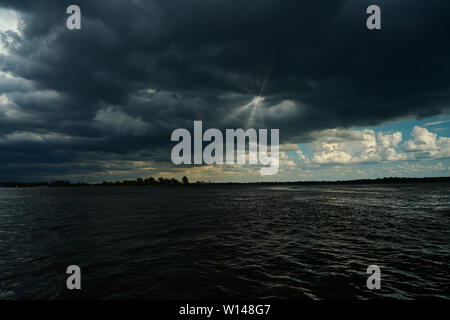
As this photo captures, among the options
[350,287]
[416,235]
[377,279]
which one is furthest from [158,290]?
[416,235]

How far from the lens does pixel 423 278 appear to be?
39.5 ft

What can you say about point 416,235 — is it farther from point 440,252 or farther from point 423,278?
point 423,278

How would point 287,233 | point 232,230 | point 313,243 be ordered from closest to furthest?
point 313,243
point 287,233
point 232,230
